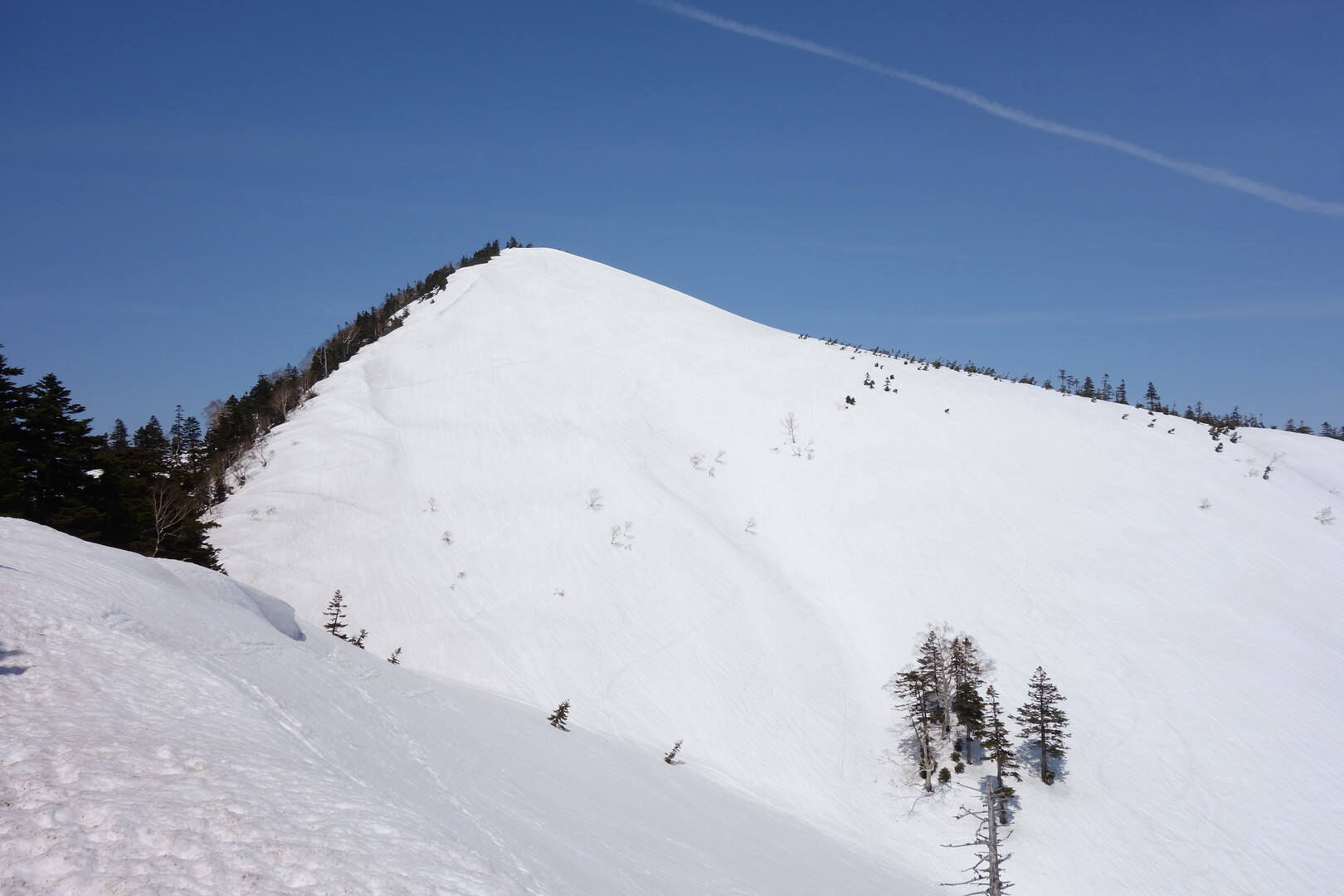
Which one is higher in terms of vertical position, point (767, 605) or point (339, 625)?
point (767, 605)

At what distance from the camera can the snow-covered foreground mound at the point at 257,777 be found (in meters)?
4.71

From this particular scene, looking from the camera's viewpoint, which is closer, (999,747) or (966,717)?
(999,747)

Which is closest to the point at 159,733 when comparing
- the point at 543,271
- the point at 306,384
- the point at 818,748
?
the point at 818,748

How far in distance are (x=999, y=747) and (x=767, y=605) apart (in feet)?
35.6

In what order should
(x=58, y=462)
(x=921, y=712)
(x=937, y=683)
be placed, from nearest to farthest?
(x=58, y=462)
(x=921, y=712)
(x=937, y=683)

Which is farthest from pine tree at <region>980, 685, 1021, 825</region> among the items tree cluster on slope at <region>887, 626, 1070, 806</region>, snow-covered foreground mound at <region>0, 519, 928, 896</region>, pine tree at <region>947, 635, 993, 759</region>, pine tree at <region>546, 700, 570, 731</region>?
pine tree at <region>546, 700, 570, 731</region>

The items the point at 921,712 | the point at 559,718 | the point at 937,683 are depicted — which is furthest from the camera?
the point at 937,683

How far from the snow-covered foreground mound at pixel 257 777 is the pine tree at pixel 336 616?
9.47 m

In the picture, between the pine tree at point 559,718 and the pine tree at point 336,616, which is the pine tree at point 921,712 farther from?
the pine tree at point 336,616

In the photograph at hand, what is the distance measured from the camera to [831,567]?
34906 millimetres

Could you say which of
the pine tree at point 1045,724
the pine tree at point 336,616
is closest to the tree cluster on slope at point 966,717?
the pine tree at point 1045,724

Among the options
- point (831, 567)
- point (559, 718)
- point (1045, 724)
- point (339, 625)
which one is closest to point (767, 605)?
point (831, 567)

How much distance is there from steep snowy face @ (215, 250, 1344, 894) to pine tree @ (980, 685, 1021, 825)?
112 centimetres

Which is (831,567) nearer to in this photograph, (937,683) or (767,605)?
(767,605)
